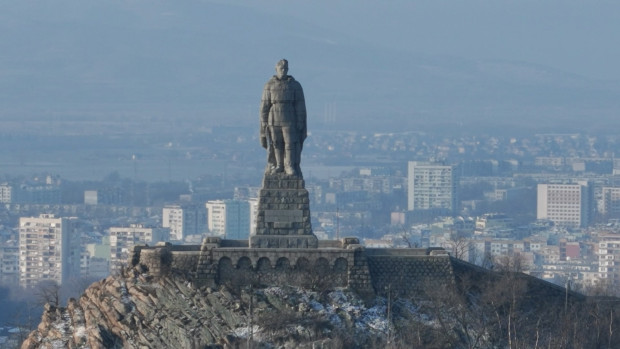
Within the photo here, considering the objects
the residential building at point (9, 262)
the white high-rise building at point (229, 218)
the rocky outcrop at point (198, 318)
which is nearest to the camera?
the rocky outcrop at point (198, 318)

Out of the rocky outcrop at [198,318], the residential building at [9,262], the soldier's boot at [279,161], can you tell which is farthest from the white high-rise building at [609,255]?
the rocky outcrop at [198,318]

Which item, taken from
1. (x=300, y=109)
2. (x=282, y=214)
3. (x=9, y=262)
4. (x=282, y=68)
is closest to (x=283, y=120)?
(x=300, y=109)

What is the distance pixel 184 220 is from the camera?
180m

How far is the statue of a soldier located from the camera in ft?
137

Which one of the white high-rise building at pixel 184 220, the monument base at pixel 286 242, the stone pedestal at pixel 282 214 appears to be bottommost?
the white high-rise building at pixel 184 220

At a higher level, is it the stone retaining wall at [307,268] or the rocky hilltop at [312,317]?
the stone retaining wall at [307,268]

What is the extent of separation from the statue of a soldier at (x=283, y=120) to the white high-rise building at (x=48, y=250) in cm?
10283

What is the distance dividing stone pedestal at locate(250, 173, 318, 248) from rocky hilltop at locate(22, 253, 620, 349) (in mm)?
1057

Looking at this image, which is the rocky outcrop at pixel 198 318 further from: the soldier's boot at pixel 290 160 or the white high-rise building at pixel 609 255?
the white high-rise building at pixel 609 255

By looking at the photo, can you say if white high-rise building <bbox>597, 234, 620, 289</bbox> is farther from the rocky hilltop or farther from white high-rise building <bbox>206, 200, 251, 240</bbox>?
the rocky hilltop

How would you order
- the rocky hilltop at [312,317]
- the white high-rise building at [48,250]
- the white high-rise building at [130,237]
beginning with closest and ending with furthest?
the rocky hilltop at [312,317], the white high-rise building at [130,237], the white high-rise building at [48,250]

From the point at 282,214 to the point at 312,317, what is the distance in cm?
294

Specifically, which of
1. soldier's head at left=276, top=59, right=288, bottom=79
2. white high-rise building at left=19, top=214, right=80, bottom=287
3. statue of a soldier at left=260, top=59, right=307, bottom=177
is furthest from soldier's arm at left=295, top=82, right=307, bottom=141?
white high-rise building at left=19, top=214, right=80, bottom=287

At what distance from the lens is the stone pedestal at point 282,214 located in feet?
136
